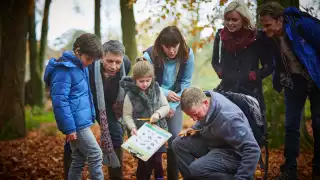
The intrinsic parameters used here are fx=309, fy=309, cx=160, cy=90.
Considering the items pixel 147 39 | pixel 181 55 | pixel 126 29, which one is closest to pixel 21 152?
pixel 126 29

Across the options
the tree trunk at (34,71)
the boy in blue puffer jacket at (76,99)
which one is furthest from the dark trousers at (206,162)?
the tree trunk at (34,71)

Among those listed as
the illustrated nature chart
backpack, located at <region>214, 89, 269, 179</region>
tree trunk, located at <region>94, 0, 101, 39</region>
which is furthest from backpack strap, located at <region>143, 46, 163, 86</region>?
tree trunk, located at <region>94, 0, 101, 39</region>

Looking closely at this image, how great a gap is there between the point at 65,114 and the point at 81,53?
686mm

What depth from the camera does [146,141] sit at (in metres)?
3.29

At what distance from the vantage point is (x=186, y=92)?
3.00 metres

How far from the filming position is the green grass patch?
10261 millimetres

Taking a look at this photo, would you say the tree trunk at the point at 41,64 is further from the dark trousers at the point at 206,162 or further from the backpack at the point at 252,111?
the backpack at the point at 252,111

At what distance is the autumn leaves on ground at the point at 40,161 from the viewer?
4.55m

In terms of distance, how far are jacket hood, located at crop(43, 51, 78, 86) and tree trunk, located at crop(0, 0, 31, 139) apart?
5265 millimetres

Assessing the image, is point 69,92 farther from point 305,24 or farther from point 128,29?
point 128,29

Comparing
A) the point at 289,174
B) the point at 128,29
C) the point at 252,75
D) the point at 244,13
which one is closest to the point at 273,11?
the point at 244,13

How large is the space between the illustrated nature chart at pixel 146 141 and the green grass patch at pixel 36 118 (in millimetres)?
7657

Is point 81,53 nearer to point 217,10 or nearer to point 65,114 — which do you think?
point 65,114

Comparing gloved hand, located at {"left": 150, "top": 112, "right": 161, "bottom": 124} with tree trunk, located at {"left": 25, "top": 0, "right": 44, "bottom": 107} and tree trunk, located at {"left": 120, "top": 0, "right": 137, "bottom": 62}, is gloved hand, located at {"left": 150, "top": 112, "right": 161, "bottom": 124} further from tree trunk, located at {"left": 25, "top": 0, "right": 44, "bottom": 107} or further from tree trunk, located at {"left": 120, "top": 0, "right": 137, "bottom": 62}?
tree trunk, located at {"left": 25, "top": 0, "right": 44, "bottom": 107}
